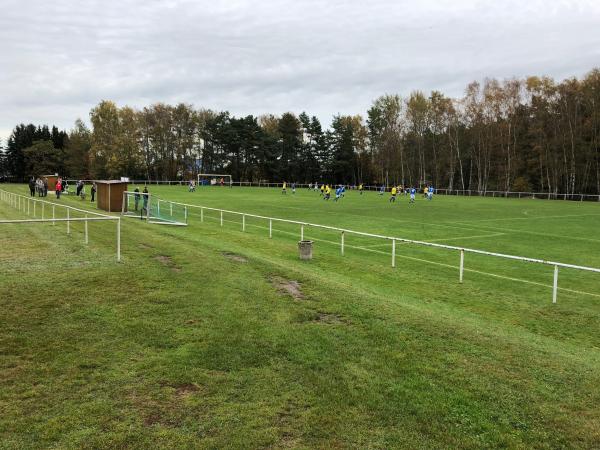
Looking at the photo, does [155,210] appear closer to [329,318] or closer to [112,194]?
[112,194]

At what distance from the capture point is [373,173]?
106m

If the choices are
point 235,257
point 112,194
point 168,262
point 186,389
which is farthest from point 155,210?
point 186,389

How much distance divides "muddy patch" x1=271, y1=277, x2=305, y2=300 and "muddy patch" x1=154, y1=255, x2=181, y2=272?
89.5 inches

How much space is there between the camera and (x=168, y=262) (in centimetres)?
1197

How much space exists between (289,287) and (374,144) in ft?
322

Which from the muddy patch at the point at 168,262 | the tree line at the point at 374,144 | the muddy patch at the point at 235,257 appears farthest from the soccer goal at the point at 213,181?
the muddy patch at the point at 168,262

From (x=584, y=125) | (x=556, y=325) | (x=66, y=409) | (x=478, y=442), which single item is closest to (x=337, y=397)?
(x=478, y=442)

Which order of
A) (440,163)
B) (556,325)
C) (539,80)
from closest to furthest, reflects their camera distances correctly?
(556,325)
(539,80)
(440,163)

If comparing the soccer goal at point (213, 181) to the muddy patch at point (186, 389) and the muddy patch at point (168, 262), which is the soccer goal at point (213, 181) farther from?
the muddy patch at point (186, 389)

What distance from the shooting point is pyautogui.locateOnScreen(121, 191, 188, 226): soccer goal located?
80.7 ft

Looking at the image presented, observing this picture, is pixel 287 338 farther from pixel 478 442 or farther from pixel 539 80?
pixel 539 80

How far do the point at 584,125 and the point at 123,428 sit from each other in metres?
76.0

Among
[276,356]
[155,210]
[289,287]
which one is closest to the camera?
[276,356]

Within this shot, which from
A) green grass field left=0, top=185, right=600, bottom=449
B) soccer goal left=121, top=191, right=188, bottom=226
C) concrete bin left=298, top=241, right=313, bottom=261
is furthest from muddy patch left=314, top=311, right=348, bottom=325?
soccer goal left=121, top=191, right=188, bottom=226
